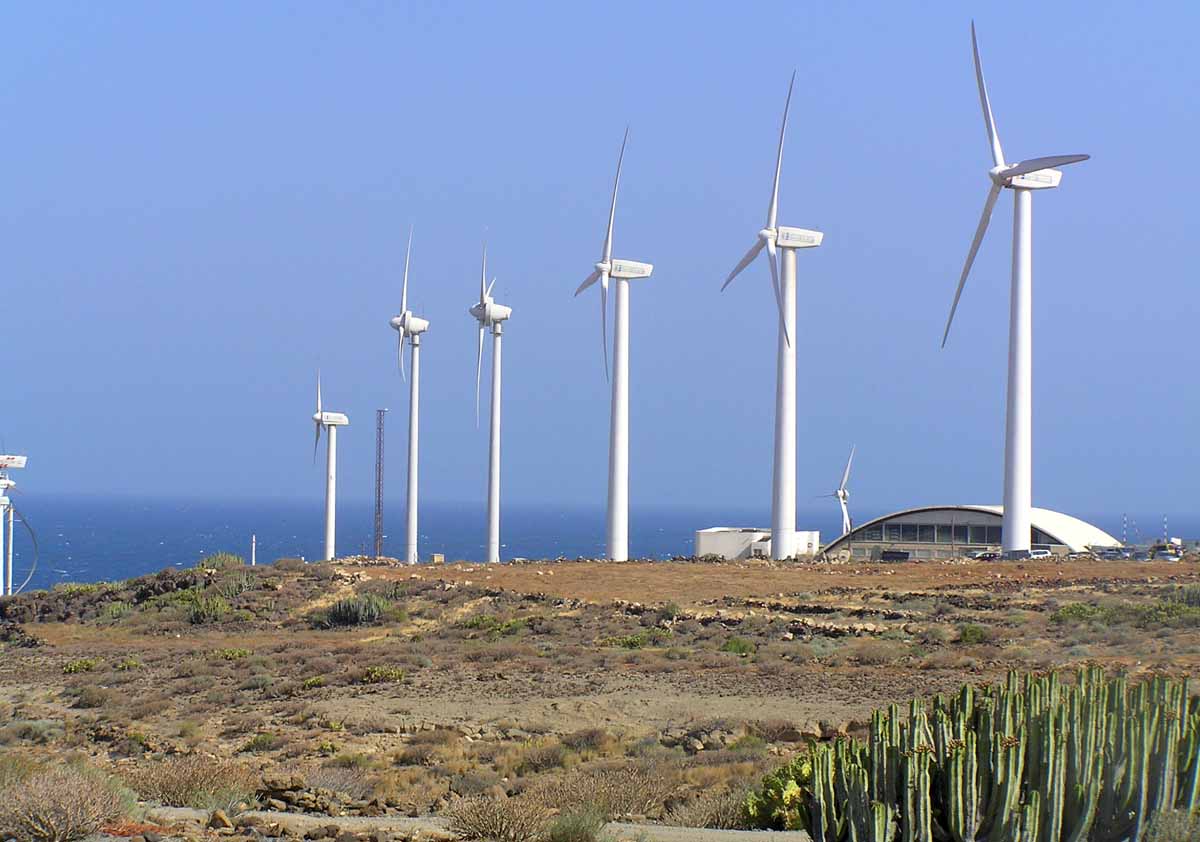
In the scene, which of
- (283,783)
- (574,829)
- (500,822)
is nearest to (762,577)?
(283,783)

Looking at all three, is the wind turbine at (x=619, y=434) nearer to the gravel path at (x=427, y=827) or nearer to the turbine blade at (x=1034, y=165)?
the turbine blade at (x=1034, y=165)

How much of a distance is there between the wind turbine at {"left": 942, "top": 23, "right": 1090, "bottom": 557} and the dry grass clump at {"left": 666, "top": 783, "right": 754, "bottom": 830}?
4239cm

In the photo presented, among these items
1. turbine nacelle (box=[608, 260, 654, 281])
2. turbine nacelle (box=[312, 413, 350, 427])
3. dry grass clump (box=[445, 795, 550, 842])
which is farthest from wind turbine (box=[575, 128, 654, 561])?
dry grass clump (box=[445, 795, 550, 842])

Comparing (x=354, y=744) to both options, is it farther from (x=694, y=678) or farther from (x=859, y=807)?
(x=859, y=807)

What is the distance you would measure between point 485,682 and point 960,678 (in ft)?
32.1

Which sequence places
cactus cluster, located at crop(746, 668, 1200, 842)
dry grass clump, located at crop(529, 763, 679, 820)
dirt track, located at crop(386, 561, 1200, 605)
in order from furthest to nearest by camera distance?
dirt track, located at crop(386, 561, 1200, 605) → dry grass clump, located at crop(529, 763, 679, 820) → cactus cluster, located at crop(746, 668, 1200, 842)

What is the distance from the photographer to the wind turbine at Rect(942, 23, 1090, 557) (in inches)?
2291

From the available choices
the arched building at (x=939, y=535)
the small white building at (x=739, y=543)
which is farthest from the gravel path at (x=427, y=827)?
the arched building at (x=939, y=535)

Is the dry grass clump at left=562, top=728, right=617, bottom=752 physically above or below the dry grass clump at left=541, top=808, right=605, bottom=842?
below

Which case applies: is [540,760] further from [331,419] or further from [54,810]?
[331,419]

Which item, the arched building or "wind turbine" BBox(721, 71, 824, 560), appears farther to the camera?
the arched building

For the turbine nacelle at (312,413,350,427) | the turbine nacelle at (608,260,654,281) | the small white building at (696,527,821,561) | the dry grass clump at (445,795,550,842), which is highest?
the turbine nacelle at (608,260,654,281)

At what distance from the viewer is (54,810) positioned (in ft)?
45.7

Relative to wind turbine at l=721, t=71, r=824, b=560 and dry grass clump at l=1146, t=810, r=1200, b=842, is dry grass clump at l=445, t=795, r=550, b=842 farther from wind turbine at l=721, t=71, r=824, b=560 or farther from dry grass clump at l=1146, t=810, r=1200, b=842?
wind turbine at l=721, t=71, r=824, b=560
